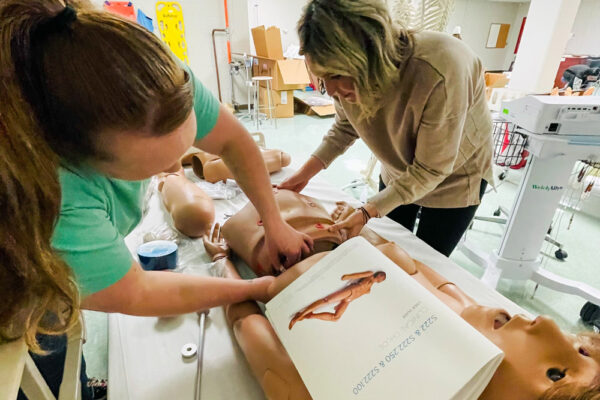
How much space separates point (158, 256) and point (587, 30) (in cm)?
1001

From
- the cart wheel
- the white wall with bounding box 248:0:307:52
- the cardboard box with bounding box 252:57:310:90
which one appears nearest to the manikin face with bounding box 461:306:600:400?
the cart wheel

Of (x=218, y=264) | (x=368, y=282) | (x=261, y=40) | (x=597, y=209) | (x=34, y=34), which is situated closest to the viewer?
(x=34, y=34)

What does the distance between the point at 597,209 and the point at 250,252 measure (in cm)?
293

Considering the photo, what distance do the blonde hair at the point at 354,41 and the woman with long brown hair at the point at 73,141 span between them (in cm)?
41

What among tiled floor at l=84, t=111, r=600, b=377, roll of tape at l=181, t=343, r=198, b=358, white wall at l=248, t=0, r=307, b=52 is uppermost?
white wall at l=248, t=0, r=307, b=52

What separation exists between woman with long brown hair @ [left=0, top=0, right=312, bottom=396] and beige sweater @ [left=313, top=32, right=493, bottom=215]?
24.7 inches

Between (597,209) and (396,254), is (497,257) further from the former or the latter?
(597,209)

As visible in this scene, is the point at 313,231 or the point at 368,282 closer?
the point at 368,282

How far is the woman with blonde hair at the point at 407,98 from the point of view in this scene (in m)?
0.80

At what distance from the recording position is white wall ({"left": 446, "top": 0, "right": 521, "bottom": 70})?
8.81m

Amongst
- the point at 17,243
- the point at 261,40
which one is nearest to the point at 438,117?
the point at 17,243

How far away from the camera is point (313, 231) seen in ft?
3.25

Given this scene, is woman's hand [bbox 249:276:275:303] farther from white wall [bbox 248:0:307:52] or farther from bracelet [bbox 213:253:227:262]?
white wall [bbox 248:0:307:52]

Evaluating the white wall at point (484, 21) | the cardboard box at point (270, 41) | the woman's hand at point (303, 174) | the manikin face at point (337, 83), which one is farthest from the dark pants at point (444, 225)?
the white wall at point (484, 21)
